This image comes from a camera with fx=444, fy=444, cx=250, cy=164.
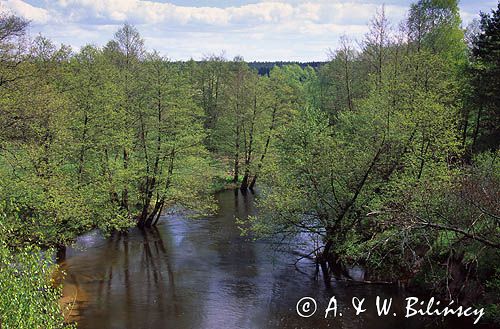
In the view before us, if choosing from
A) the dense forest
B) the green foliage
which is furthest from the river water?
the green foliage

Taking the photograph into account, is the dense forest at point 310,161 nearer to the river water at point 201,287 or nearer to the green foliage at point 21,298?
the river water at point 201,287

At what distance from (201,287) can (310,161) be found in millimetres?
9129

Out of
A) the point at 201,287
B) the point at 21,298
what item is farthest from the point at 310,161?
the point at 21,298

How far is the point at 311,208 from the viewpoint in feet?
82.9

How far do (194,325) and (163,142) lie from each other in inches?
709

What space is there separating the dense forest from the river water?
160 centimetres

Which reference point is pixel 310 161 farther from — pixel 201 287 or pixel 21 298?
pixel 21 298

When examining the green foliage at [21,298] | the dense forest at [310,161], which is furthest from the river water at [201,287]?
the green foliage at [21,298]

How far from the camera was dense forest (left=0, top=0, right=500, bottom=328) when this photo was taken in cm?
1991

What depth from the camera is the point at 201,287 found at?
23.1 metres

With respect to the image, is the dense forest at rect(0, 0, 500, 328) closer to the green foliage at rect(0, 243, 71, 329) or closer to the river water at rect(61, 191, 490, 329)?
the river water at rect(61, 191, 490, 329)

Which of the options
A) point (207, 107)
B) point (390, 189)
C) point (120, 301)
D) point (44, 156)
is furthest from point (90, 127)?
point (207, 107)

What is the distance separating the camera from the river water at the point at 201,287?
764 inches

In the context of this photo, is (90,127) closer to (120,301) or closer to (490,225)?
(120,301)
